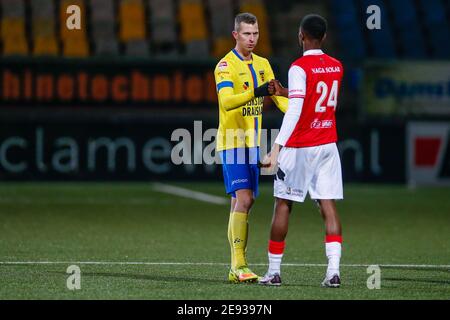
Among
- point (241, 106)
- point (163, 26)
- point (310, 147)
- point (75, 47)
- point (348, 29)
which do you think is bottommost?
point (310, 147)

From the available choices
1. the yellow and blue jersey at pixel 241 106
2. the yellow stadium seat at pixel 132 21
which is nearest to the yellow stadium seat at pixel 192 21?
the yellow stadium seat at pixel 132 21

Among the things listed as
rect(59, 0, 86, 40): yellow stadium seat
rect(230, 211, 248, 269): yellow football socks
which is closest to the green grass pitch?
rect(230, 211, 248, 269): yellow football socks

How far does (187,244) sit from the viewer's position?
1166 cm

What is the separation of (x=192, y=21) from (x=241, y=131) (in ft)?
47.4

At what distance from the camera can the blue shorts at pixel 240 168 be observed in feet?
28.9

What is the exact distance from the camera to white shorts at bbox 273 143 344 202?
8.27m

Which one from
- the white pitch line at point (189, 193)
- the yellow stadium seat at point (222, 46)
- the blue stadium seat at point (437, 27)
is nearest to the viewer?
the white pitch line at point (189, 193)

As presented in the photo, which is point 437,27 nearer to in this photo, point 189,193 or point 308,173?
point 189,193

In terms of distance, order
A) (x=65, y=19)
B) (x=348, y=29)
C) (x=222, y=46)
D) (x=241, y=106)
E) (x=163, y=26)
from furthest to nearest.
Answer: (x=348, y=29)
(x=163, y=26)
(x=222, y=46)
(x=65, y=19)
(x=241, y=106)

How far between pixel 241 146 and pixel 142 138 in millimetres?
11567

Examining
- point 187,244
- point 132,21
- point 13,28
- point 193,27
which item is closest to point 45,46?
point 13,28

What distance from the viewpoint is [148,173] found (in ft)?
67.1

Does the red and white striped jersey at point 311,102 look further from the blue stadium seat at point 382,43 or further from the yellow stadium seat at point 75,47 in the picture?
the blue stadium seat at point 382,43

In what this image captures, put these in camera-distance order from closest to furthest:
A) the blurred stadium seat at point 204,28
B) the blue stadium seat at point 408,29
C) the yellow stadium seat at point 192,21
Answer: the blurred stadium seat at point 204,28, the yellow stadium seat at point 192,21, the blue stadium seat at point 408,29
